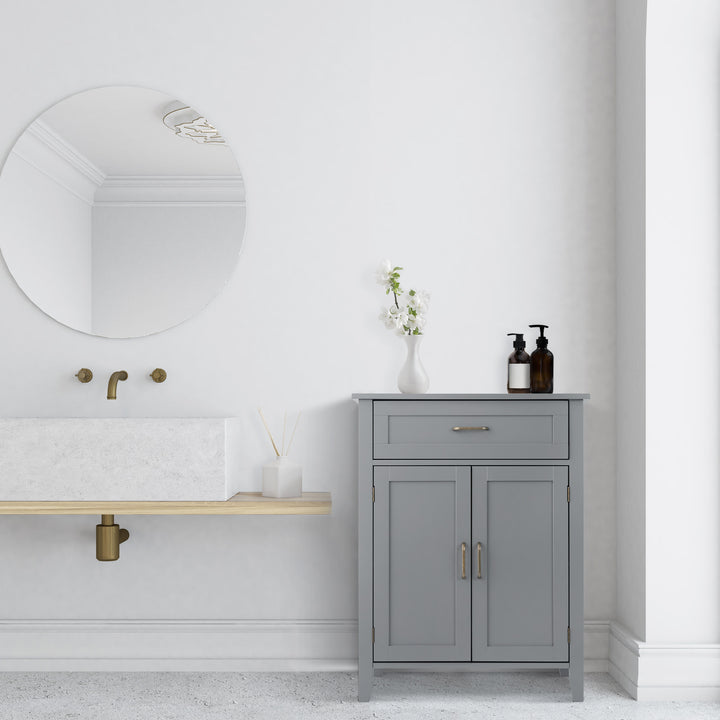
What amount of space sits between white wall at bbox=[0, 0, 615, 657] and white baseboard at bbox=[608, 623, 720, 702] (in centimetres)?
28

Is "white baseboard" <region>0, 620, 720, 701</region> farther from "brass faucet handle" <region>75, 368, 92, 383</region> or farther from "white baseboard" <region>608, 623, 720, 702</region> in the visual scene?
"brass faucet handle" <region>75, 368, 92, 383</region>

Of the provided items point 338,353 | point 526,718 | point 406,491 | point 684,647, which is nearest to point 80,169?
point 338,353

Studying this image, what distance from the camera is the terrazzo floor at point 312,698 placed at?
213cm

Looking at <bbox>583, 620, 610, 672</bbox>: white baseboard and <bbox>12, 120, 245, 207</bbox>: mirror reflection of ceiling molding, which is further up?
<bbox>12, 120, 245, 207</bbox>: mirror reflection of ceiling molding

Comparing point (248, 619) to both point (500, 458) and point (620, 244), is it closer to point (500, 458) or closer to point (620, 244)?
point (500, 458)

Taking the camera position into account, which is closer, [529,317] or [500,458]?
[500,458]

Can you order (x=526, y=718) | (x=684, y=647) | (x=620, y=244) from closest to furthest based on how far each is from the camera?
(x=526, y=718) → (x=684, y=647) → (x=620, y=244)

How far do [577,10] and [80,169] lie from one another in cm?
175

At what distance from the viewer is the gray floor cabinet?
2152 mm

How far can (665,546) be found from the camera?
2.27 meters

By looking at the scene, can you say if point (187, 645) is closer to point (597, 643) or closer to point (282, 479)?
point (282, 479)

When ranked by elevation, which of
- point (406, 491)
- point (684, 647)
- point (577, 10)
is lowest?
point (684, 647)

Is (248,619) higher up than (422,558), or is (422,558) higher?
(422,558)

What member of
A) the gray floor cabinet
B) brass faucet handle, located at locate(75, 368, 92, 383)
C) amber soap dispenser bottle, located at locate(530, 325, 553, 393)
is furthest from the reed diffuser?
amber soap dispenser bottle, located at locate(530, 325, 553, 393)
